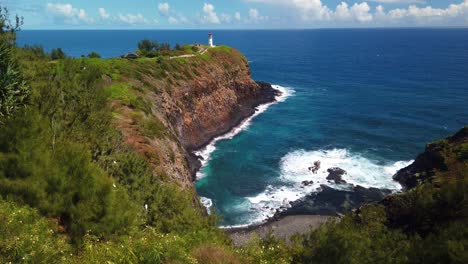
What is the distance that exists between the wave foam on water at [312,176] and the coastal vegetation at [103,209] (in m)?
16.2

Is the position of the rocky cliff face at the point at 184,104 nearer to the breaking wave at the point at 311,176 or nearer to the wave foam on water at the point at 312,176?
the wave foam on water at the point at 312,176

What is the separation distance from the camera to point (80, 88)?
32750 millimetres

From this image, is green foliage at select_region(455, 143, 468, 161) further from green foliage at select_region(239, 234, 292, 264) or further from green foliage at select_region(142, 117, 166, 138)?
green foliage at select_region(142, 117, 166, 138)

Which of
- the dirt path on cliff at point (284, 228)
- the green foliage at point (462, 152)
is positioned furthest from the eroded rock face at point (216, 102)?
the green foliage at point (462, 152)

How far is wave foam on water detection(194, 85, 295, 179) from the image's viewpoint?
62.6 meters

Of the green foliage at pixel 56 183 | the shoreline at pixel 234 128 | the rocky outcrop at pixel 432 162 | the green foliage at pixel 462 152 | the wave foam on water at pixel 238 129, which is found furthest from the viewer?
the wave foam on water at pixel 238 129

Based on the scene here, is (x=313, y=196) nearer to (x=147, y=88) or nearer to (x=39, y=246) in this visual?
(x=147, y=88)

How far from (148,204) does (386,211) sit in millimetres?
24383

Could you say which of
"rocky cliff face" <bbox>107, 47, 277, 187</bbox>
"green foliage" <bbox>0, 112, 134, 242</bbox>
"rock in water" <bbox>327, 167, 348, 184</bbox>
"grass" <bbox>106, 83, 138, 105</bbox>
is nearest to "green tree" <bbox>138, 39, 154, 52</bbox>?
"rocky cliff face" <bbox>107, 47, 277, 187</bbox>

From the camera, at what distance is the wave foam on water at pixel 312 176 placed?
50.2 metres

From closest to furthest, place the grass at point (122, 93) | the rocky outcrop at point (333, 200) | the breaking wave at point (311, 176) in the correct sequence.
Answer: the rocky outcrop at point (333, 200)
the breaking wave at point (311, 176)
the grass at point (122, 93)

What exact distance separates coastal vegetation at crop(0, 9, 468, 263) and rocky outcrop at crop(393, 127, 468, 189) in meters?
15.6

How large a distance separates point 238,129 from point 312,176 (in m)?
25.9

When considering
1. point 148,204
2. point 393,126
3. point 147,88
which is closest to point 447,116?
point 393,126
